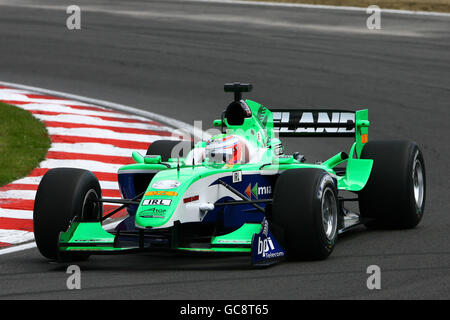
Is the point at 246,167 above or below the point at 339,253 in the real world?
above

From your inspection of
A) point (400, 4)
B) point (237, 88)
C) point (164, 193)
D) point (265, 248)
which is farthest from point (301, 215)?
point (400, 4)

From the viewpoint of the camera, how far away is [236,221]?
353 inches

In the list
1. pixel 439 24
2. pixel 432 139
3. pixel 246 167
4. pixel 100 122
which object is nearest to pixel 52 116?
pixel 100 122

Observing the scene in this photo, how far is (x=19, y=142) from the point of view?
13.5 m

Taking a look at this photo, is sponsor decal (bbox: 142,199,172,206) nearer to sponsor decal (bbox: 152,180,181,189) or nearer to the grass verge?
sponsor decal (bbox: 152,180,181,189)

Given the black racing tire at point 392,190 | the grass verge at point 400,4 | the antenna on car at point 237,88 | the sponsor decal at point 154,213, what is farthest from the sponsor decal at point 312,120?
the grass verge at point 400,4

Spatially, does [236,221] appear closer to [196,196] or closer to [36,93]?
[196,196]

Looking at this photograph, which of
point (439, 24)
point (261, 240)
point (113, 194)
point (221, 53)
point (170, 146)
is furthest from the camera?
point (439, 24)

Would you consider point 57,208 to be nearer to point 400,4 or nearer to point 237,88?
point 237,88

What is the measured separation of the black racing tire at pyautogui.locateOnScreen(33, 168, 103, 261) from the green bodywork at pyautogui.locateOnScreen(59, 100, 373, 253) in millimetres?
99

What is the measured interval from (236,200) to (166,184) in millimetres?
806

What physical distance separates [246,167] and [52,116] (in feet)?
21.1

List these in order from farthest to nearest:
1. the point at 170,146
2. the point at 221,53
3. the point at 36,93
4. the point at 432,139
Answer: the point at 221,53, the point at 36,93, the point at 432,139, the point at 170,146

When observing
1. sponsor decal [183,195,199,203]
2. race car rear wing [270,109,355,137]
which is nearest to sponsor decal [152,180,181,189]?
sponsor decal [183,195,199,203]
